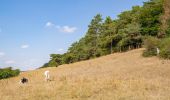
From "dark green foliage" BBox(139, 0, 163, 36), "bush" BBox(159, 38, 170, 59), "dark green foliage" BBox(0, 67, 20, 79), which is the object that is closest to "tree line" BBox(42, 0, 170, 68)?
"dark green foliage" BBox(139, 0, 163, 36)

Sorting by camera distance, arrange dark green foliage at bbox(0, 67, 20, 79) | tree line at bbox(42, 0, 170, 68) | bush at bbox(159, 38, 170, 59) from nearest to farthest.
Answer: bush at bbox(159, 38, 170, 59) < dark green foliage at bbox(0, 67, 20, 79) < tree line at bbox(42, 0, 170, 68)

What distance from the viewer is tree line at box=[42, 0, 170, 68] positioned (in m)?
61.5

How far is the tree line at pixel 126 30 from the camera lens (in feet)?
202

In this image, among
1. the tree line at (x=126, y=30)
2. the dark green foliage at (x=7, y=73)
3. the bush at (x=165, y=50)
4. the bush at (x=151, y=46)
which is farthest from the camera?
the tree line at (x=126, y=30)

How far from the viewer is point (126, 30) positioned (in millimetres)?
63906

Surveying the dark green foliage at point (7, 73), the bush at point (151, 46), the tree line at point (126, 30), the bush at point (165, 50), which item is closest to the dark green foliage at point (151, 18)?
the tree line at point (126, 30)

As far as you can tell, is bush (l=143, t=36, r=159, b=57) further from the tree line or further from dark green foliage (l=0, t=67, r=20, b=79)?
dark green foliage (l=0, t=67, r=20, b=79)

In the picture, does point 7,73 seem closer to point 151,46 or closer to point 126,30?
point 151,46

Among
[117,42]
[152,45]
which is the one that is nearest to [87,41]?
[117,42]

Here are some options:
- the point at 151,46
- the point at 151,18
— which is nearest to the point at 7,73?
the point at 151,46

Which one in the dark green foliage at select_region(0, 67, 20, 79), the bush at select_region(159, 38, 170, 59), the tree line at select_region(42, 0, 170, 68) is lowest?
the dark green foliage at select_region(0, 67, 20, 79)

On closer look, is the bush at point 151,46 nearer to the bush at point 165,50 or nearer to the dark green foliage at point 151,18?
the bush at point 165,50

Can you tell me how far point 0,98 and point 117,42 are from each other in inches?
2171

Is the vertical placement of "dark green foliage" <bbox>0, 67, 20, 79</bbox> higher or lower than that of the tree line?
lower
